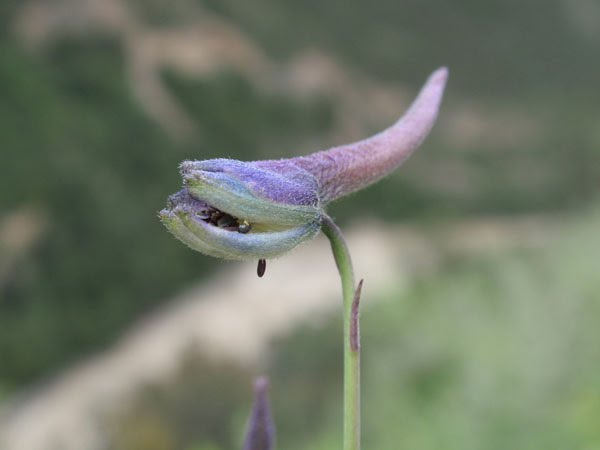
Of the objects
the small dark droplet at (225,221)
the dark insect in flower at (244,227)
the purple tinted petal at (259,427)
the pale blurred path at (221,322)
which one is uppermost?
the pale blurred path at (221,322)

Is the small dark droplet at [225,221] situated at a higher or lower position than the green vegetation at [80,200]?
lower

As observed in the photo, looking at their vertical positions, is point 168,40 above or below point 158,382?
above

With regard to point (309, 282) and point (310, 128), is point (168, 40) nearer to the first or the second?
point (310, 128)

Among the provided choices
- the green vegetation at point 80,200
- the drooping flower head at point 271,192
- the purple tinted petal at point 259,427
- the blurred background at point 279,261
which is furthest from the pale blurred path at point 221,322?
the drooping flower head at point 271,192

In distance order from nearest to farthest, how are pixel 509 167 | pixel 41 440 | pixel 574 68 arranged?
pixel 41 440, pixel 509 167, pixel 574 68

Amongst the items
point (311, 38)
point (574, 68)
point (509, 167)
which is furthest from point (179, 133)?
point (574, 68)

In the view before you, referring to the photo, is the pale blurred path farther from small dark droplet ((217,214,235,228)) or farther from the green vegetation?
small dark droplet ((217,214,235,228))

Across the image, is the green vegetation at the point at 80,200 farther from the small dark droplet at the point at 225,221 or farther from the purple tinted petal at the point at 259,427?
the small dark droplet at the point at 225,221
